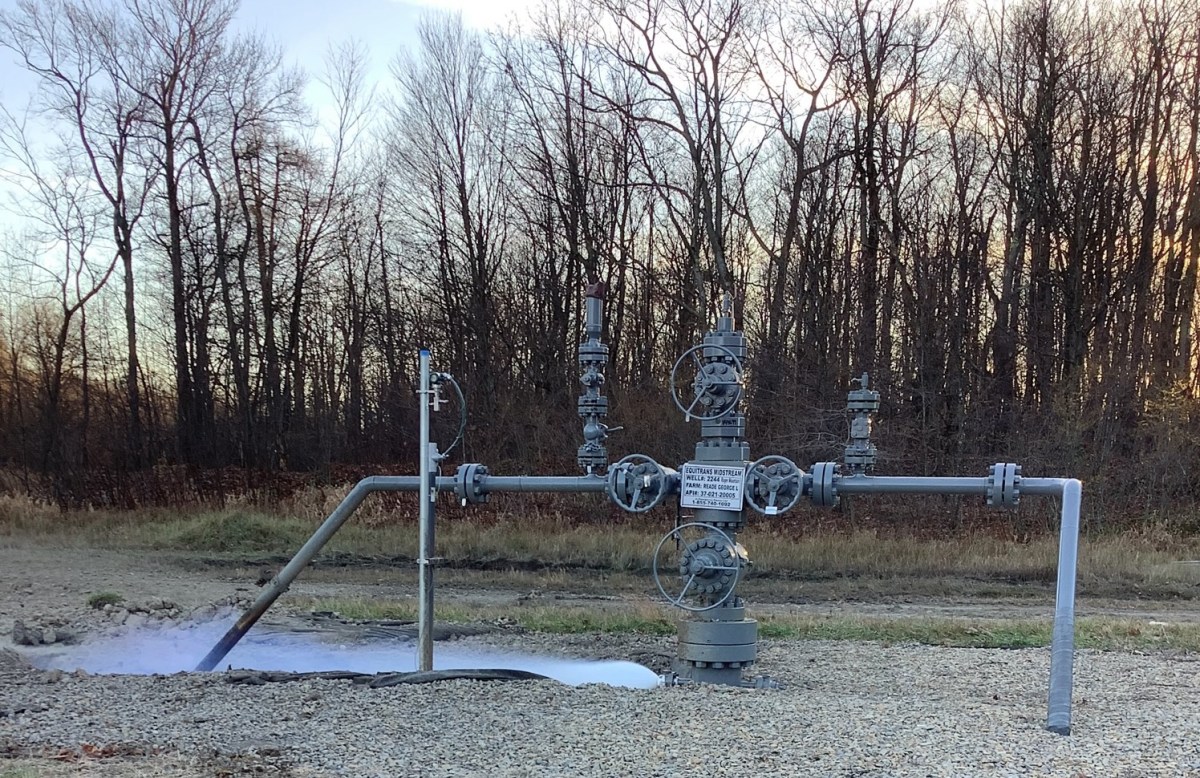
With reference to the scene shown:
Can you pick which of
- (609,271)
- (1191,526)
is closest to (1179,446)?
(1191,526)

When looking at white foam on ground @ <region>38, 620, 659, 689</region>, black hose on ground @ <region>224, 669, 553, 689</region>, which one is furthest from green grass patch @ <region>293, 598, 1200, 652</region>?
black hose on ground @ <region>224, 669, 553, 689</region>

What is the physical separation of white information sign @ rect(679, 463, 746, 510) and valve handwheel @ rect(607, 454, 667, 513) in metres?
0.16

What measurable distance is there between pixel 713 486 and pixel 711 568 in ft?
1.60

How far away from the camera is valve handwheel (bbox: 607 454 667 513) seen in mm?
6484

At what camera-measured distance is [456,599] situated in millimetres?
12305

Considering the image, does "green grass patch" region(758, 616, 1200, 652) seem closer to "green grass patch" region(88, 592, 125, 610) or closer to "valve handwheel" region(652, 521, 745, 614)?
"valve handwheel" region(652, 521, 745, 614)

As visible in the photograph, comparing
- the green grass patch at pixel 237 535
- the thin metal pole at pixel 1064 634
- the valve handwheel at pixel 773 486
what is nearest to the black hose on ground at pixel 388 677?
the valve handwheel at pixel 773 486

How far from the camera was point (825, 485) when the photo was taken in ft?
20.4

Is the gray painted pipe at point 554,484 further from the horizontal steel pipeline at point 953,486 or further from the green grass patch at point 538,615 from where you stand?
the green grass patch at point 538,615

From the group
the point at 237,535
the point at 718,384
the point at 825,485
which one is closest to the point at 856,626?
the point at 825,485

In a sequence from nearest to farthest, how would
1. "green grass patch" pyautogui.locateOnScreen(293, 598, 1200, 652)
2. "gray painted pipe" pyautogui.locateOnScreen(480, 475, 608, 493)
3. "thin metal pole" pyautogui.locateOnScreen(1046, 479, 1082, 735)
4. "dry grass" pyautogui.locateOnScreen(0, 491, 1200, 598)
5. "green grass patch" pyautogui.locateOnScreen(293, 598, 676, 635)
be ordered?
"thin metal pole" pyautogui.locateOnScreen(1046, 479, 1082, 735)
"gray painted pipe" pyautogui.locateOnScreen(480, 475, 608, 493)
"green grass patch" pyautogui.locateOnScreen(293, 598, 1200, 652)
"green grass patch" pyautogui.locateOnScreen(293, 598, 676, 635)
"dry grass" pyautogui.locateOnScreen(0, 491, 1200, 598)

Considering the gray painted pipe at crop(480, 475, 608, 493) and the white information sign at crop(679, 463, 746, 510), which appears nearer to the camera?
the white information sign at crop(679, 463, 746, 510)

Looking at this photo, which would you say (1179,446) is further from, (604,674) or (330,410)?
(330,410)

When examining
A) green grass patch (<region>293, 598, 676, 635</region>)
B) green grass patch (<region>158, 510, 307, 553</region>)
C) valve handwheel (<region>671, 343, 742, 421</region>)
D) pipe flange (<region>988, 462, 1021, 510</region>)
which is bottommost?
green grass patch (<region>158, 510, 307, 553</region>)
